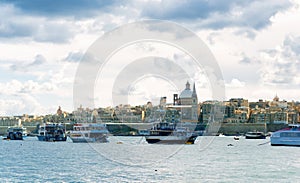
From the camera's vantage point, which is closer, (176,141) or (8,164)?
(8,164)

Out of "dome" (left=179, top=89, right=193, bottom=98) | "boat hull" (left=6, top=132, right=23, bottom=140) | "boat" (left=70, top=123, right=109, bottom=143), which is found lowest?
"boat hull" (left=6, top=132, right=23, bottom=140)

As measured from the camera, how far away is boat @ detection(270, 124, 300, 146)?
85.6 m

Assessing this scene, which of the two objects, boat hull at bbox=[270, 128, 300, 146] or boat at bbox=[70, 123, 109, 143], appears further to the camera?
boat at bbox=[70, 123, 109, 143]

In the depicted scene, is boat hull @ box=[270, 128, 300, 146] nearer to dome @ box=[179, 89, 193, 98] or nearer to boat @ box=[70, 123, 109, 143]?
boat @ box=[70, 123, 109, 143]

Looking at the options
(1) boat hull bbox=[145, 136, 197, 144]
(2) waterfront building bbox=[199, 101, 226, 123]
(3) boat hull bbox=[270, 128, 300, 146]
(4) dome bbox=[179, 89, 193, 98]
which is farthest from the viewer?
(2) waterfront building bbox=[199, 101, 226, 123]

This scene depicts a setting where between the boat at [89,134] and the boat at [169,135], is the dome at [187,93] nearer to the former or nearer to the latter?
the boat at [89,134]

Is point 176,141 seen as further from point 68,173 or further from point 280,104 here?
point 280,104

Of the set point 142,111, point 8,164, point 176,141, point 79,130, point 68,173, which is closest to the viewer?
point 68,173

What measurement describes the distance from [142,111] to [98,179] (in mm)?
149942

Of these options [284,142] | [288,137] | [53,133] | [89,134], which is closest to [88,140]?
[89,134]

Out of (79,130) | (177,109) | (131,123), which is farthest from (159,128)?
(131,123)

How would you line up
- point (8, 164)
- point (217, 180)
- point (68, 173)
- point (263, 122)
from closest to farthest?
point (217, 180)
point (68, 173)
point (8, 164)
point (263, 122)

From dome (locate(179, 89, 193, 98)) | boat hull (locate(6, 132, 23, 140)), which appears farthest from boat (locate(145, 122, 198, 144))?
dome (locate(179, 89, 193, 98))

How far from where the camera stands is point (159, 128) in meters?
92.3
